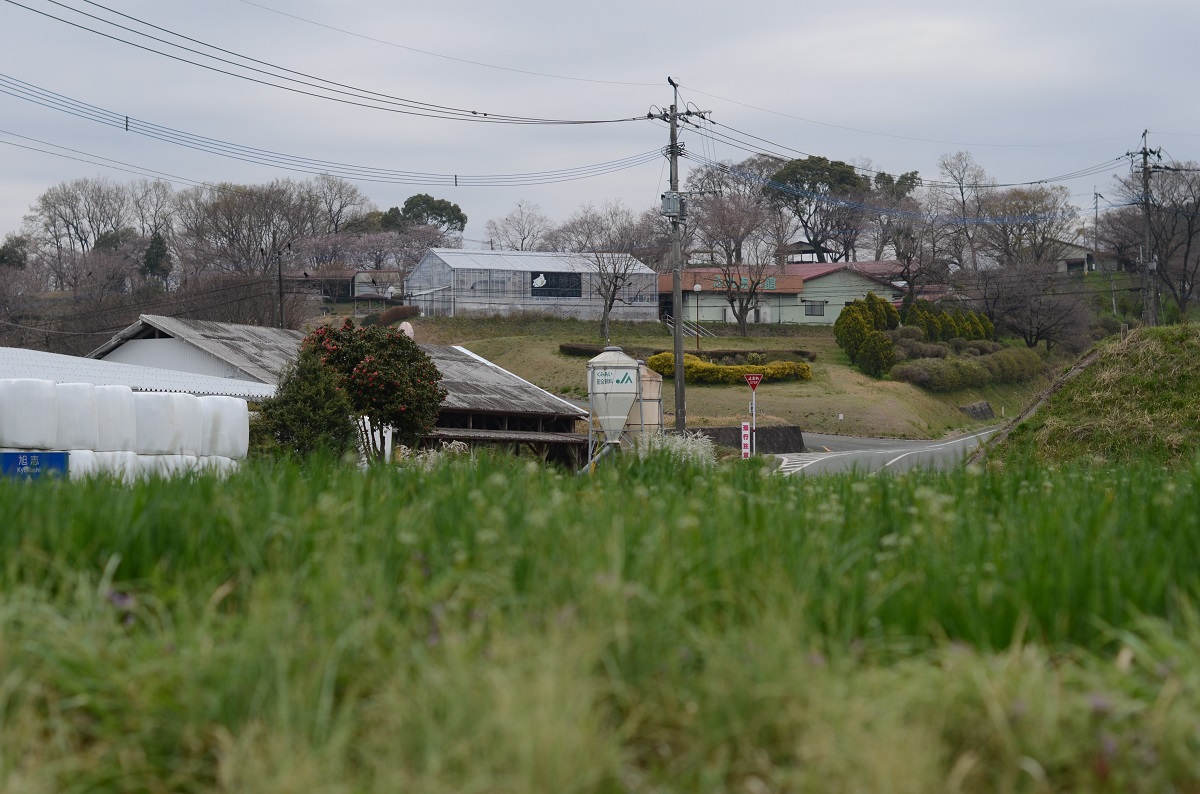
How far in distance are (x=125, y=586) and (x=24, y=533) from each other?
0.85 m

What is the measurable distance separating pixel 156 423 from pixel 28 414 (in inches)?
74.6

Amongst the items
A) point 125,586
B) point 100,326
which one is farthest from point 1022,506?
point 100,326

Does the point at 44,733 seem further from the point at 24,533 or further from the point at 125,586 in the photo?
the point at 24,533

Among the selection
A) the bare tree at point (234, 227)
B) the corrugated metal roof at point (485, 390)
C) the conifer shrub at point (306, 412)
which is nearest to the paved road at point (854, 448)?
the corrugated metal roof at point (485, 390)

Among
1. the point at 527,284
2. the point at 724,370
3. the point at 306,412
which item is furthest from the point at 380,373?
the point at 527,284

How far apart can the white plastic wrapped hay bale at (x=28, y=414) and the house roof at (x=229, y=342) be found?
20.9 metres

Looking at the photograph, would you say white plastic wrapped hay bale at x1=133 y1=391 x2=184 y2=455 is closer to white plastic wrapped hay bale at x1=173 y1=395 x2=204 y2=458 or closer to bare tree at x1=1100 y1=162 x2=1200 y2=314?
white plastic wrapped hay bale at x1=173 y1=395 x2=204 y2=458

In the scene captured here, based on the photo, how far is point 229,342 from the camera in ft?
122

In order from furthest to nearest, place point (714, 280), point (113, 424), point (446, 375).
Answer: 1. point (714, 280)
2. point (446, 375)
3. point (113, 424)

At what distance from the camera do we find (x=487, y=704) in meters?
3.26

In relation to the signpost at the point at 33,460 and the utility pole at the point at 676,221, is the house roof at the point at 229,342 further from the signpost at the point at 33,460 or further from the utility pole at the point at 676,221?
the signpost at the point at 33,460

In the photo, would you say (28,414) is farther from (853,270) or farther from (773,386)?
(853,270)

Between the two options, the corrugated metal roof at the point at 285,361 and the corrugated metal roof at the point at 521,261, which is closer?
the corrugated metal roof at the point at 285,361

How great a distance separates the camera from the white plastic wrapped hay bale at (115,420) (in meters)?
14.2
